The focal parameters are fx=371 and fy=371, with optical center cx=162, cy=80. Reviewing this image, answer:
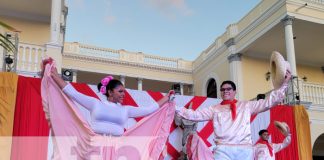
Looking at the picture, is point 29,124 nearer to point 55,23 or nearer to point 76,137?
point 76,137

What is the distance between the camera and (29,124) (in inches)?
176

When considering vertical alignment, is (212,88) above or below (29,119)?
above

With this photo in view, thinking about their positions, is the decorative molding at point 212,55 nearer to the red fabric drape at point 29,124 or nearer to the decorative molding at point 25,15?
the decorative molding at point 25,15

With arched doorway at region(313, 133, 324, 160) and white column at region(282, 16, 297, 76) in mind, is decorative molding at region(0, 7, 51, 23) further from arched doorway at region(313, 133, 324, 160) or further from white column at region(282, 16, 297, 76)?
arched doorway at region(313, 133, 324, 160)

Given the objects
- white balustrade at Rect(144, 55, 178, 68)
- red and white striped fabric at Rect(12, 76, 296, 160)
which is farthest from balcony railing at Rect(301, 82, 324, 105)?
white balustrade at Rect(144, 55, 178, 68)

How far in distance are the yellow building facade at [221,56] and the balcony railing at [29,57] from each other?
0.07ft

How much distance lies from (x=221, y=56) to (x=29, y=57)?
26.9 feet

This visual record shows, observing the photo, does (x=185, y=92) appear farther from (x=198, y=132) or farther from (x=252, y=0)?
(x=198, y=132)

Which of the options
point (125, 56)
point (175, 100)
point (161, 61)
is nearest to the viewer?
point (175, 100)

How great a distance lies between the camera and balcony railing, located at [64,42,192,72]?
15.0 m

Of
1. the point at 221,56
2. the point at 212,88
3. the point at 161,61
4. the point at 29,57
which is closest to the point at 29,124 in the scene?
the point at 29,57

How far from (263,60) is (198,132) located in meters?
9.57

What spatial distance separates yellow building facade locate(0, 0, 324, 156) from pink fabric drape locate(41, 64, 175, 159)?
5302mm

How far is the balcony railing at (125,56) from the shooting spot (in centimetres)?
1499
